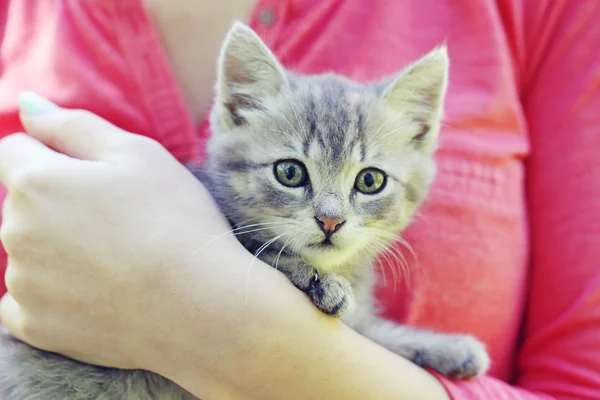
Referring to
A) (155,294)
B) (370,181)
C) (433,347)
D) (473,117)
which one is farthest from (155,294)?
(473,117)

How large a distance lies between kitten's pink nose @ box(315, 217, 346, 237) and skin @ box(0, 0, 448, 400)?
11 cm

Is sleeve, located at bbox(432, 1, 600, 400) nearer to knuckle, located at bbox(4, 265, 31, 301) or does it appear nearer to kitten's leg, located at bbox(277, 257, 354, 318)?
kitten's leg, located at bbox(277, 257, 354, 318)

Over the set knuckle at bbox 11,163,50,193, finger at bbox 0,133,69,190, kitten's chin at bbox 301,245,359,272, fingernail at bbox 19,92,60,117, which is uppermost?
fingernail at bbox 19,92,60,117

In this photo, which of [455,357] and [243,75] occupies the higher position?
[243,75]

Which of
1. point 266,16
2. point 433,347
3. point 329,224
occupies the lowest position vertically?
Result: point 433,347

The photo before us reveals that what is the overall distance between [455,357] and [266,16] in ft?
2.47

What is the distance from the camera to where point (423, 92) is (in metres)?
0.98

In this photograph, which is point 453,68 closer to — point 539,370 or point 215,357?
point 539,370

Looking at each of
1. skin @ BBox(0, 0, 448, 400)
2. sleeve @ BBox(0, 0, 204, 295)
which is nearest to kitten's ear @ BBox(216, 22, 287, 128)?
sleeve @ BBox(0, 0, 204, 295)

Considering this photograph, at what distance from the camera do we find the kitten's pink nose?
0.84 metres

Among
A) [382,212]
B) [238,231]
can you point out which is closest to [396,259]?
[382,212]

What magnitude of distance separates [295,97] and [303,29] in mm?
157

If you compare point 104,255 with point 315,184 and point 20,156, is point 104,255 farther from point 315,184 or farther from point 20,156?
point 315,184

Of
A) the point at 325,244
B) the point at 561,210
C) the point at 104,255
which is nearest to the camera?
the point at 104,255
